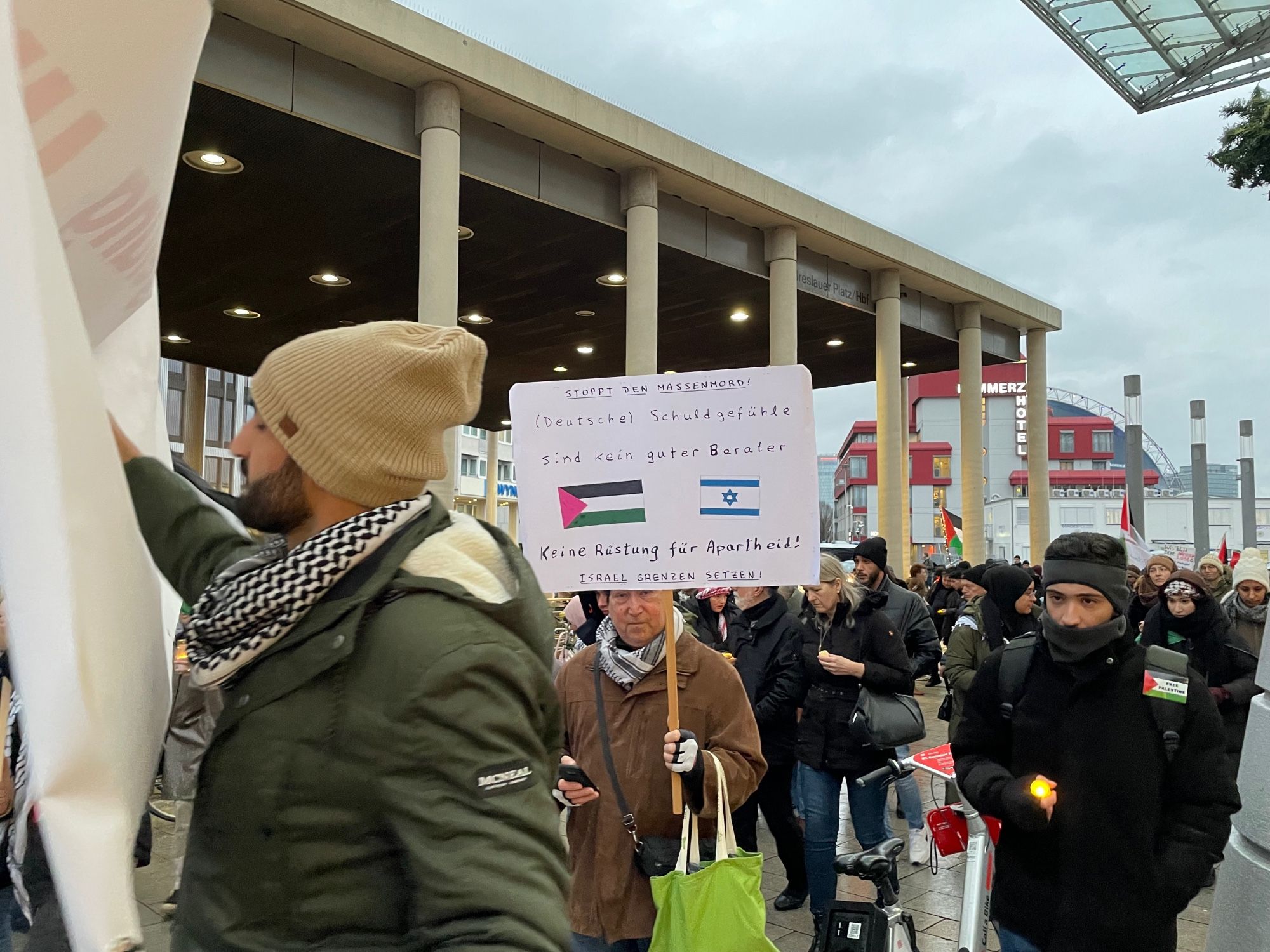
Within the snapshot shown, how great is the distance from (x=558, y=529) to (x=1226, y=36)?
17.2 metres

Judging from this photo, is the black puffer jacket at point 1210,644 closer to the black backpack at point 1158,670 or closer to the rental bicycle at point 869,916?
the rental bicycle at point 869,916

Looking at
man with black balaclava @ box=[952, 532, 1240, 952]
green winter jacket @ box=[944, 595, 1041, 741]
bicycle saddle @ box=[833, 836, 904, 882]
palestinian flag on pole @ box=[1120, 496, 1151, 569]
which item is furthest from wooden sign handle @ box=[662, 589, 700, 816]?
palestinian flag on pole @ box=[1120, 496, 1151, 569]

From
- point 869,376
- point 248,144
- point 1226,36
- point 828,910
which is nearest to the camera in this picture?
point 828,910

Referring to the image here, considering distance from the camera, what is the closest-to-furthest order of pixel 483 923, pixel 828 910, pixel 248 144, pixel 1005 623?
pixel 483 923 < pixel 828 910 < pixel 1005 623 < pixel 248 144

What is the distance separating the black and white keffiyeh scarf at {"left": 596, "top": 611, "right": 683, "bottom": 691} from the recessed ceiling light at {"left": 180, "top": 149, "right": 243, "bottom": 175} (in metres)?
10.9

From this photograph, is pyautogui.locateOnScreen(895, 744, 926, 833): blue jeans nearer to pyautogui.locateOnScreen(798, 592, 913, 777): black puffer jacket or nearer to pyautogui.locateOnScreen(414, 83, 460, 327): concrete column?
pyautogui.locateOnScreen(798, 592, 913, 777): black puffer jacket

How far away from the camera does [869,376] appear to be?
28.5 metres

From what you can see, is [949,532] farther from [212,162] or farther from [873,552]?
[212,162]

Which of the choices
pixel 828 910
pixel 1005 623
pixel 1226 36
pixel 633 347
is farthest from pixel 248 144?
pixel 1226 36

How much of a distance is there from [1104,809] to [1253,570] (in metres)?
6.08

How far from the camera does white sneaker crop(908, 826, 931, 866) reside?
6582 millimetres

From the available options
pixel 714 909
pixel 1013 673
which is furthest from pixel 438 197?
pixel 714 909

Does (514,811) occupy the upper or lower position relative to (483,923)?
upper

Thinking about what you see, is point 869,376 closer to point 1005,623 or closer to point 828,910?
point 1005,623
